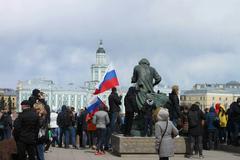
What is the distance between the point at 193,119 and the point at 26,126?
6.08 meters

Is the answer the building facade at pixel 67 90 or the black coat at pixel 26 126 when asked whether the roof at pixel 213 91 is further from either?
the black coat at pixel 26 126

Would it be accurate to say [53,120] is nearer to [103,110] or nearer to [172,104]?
[103,110]

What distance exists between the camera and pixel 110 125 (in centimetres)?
1939

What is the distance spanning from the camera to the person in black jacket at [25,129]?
39.0 ft

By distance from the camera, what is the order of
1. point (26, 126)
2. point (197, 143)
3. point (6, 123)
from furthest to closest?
point (6, 123), point (197, 143), point (26, 126)

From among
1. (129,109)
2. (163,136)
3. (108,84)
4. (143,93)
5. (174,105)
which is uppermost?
(108,84)

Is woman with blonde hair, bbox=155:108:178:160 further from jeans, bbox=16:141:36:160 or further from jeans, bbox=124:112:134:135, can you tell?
jeans, bbox=124:112:134:135

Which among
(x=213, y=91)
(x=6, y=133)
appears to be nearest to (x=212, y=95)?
(x=213, y=91)

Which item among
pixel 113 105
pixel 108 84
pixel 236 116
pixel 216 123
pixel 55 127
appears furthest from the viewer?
pixel 55 127

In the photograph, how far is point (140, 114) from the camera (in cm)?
1716

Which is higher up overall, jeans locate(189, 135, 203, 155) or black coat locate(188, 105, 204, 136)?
black coat locate(188, 105, 204, 136)

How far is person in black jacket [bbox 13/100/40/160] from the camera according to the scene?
11883 millimetres

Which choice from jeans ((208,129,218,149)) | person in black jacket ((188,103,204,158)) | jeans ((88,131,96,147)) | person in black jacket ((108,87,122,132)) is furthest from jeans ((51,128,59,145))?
person in black jacket ((188,103,204,158))

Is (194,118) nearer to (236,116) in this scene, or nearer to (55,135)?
(236,116)
